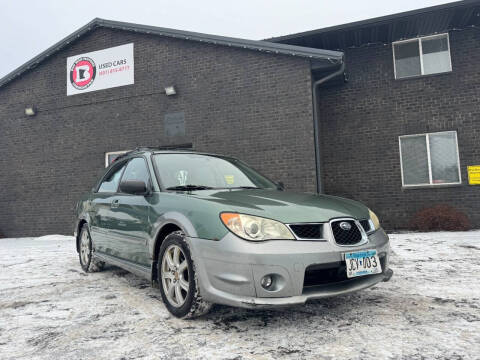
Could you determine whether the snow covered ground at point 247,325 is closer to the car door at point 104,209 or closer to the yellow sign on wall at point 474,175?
the car door at point 104,209

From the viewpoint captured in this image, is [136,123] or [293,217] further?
[136,123]

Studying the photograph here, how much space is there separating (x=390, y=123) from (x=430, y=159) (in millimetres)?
1404

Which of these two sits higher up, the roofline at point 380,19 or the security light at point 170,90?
the roofline at point 380,19

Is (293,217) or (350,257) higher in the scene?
(293,217)

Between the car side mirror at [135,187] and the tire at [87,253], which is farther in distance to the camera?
the tire at [87,253]

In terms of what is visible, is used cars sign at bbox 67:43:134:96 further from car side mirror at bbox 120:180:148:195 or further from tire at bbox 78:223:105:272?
car side mirror at bbox 120:180:148:195

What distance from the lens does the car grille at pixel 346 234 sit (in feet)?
8.87

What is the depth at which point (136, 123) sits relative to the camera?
1032 cm

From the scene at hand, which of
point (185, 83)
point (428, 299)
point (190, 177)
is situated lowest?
point (428, 299)

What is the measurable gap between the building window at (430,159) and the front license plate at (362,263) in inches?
299

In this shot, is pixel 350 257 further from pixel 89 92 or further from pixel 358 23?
pixel 89 92

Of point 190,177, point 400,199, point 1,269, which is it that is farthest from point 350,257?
point 400,199

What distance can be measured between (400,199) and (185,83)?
6.62 m

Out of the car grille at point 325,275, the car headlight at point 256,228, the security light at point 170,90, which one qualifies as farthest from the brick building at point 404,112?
the car headlight at point 256,228
